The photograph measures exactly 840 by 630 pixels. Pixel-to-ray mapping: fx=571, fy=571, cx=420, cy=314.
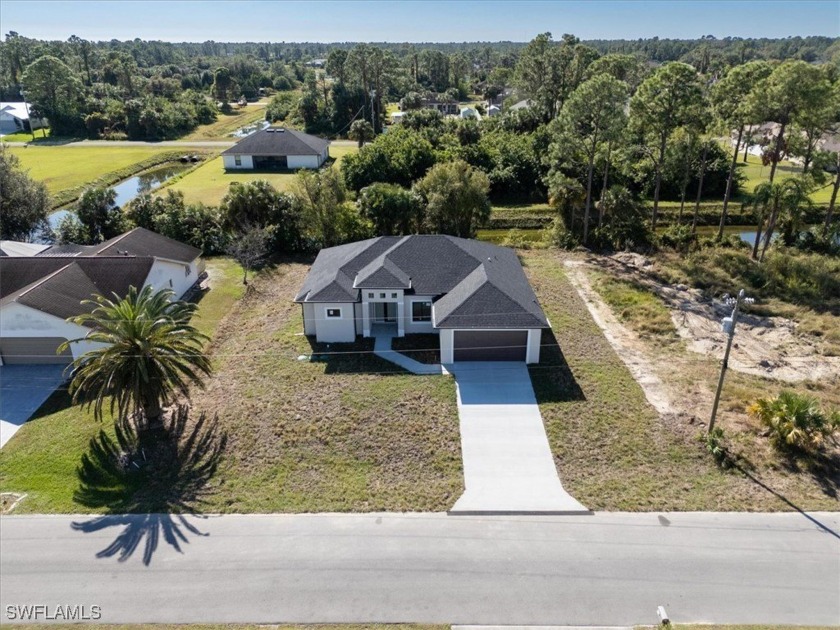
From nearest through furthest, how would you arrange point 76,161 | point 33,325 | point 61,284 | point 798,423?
point 798,423, point 33,325, point 61,284, point 76,161

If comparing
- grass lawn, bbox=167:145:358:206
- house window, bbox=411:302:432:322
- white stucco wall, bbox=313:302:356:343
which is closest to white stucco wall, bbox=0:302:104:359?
white stucco wall, bbox=313:302:356:343

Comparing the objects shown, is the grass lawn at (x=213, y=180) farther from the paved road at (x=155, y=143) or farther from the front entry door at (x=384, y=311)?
the front entry door at (x=384, y=311)

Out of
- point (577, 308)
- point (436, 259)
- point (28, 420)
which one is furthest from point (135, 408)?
point (577, 308)

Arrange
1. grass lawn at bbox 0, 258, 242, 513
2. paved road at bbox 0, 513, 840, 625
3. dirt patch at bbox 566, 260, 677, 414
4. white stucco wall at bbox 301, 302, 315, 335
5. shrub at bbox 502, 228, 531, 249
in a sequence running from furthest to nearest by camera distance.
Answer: shrub at bbox 502, 228, 531, 249, white stucco wall at bbox 301, 302, 315, 335, dirt patch at bbox 566, 260, 677, 414, grass lawn at bbox 0, 258, 242, 513, paved road at bbox 0, 513, 840, 625

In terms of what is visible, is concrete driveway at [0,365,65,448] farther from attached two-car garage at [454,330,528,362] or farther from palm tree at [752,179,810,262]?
palm tree at [752,179,810,262]

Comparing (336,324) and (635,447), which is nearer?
(635,447)

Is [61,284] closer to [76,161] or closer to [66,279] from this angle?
[66,279]

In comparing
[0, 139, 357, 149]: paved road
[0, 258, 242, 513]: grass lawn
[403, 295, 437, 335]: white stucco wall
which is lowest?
[0, 258, 242, 513]: grass lawn

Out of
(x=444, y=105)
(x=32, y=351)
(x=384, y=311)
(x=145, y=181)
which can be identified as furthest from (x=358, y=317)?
(x=444, y=105)
